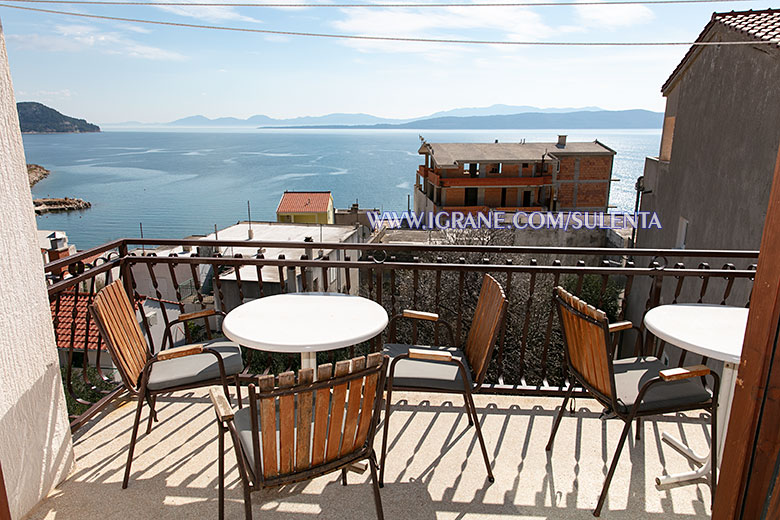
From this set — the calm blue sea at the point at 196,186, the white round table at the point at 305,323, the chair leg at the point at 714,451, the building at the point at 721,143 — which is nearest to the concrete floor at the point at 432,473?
the chair leg at the point at 714,451

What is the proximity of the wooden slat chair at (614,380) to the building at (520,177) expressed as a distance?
28.3 metres

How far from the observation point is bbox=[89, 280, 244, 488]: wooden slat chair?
8.27 feet

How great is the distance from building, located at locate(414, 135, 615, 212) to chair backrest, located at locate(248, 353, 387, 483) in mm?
29033

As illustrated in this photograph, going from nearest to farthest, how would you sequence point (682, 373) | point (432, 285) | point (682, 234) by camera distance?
point (682, 373)
point (682, 234)
point (432, 285)

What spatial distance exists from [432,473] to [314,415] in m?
1.18

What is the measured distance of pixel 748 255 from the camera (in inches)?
133

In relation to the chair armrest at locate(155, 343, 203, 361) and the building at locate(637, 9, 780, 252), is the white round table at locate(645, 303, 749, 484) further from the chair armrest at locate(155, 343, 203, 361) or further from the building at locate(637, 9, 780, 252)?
the building at locate(637, 9, 780, 252)

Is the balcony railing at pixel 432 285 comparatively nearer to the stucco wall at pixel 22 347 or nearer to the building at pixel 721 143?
the stucco wall at pixel 22 347

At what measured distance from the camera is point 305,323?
8.67 feet

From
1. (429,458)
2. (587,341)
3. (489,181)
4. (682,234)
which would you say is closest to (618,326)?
(587,341)

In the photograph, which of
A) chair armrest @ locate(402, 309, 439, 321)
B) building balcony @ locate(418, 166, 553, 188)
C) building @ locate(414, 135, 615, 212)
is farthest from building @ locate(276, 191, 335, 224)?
chair armrest @ locate(402, 309, 439, 321)

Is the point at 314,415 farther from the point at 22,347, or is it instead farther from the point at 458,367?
the point at 22,347

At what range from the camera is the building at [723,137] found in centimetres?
848

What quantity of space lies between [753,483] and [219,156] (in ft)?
636
